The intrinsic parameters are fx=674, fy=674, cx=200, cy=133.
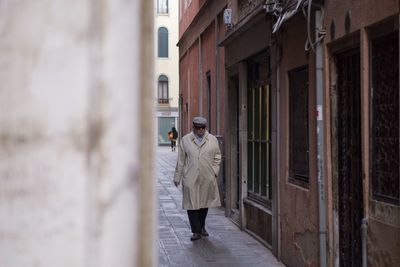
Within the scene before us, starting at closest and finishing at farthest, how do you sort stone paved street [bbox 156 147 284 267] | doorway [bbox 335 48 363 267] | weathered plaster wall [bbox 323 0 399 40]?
weathered plaster wall [bbox 323 0 399 40]
doorway [bbox 335 48 363 267]
stone paved street [bbox 156 147 284 267]

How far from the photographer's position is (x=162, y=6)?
51.2 metres

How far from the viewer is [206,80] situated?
1612cm

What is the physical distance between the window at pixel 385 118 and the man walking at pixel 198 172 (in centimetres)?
466

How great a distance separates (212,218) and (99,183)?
1076 centimetres

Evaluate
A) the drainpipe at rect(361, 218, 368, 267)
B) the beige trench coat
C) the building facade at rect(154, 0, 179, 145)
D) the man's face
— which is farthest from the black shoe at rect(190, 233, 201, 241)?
the building facade at rect(154, 0, 179, 145)

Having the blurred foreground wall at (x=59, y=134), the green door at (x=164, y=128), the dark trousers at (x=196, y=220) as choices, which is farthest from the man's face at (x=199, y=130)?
the green door at (x=164, y=128)

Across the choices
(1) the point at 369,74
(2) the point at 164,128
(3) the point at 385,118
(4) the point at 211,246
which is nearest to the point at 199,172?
(4) the point at 211,246

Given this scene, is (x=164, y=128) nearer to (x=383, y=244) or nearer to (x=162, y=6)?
(x=162, y=6)

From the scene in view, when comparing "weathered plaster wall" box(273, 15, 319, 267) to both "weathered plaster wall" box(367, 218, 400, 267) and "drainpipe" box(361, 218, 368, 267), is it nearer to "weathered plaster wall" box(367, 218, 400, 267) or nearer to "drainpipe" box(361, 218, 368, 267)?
"drainpipe" box(361, 218, 368, 267)

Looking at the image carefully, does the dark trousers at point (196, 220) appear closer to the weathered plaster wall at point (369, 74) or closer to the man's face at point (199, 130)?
the man's face at point (199, 130)

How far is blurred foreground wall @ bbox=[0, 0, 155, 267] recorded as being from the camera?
55.0 inches

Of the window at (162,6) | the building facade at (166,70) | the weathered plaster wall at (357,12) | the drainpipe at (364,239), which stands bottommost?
the drainpipe at (364,239)

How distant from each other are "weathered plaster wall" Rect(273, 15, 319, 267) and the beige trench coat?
5.70 ft

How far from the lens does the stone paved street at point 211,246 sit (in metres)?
8.13
